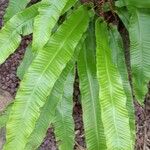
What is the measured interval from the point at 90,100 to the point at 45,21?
22.7 inches

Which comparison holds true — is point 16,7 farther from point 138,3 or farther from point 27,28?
point 138,3

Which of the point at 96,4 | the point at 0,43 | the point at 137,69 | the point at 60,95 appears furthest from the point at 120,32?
the point at 0,43

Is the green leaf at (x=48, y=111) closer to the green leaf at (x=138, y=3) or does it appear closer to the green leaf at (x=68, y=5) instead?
the green leaf at (x=68, y=5)

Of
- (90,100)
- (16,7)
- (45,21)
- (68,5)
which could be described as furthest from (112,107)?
(16,7)

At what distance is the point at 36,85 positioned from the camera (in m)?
2.11

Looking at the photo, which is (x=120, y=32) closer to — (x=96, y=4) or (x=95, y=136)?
(x=96, y=4)

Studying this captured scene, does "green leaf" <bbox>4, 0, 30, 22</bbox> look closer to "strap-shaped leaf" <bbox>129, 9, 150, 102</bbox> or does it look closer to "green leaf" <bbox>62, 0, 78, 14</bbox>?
"green leaf" <bbox>62, 0, 78, 14</bbox>

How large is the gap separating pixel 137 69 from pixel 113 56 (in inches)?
8.5

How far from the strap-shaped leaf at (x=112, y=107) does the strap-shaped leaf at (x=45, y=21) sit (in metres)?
0.32

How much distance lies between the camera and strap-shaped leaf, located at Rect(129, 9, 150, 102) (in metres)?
2.38

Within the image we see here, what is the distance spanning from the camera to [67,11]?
8.60ft

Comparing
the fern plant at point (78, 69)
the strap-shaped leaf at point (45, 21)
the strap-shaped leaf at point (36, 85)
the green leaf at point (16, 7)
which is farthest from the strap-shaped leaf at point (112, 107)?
the green leaf at point (16, 7)

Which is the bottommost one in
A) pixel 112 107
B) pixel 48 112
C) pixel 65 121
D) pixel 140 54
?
pixel 65 121

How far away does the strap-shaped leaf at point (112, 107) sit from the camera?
6.79 feet
